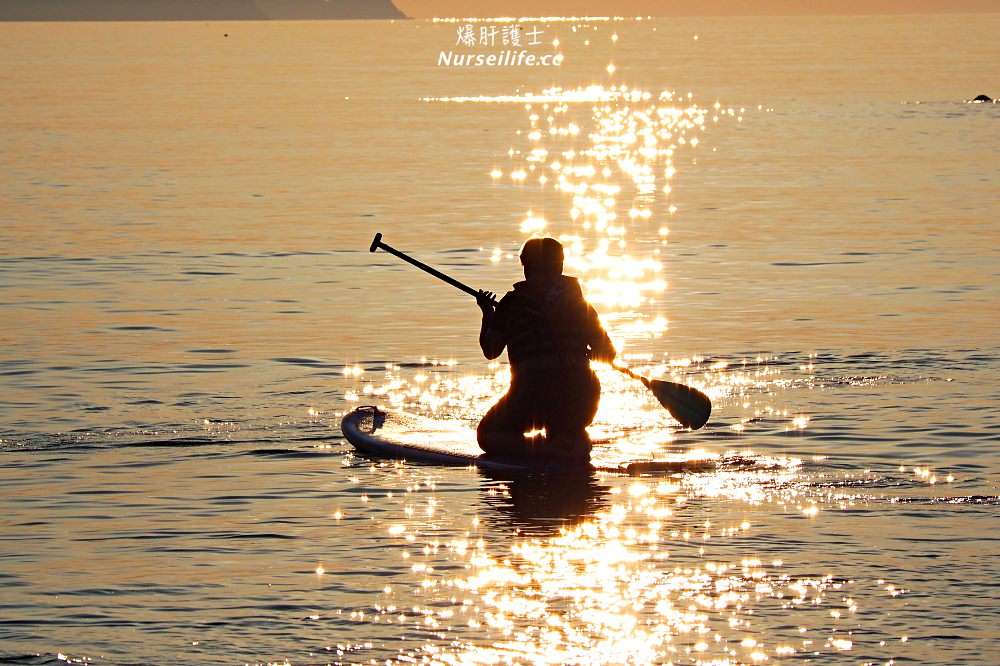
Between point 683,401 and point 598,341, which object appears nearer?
point 598,341

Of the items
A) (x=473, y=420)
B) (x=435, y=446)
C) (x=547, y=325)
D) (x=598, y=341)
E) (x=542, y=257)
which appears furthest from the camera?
(x=473, y=420)

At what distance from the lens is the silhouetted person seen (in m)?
11.8

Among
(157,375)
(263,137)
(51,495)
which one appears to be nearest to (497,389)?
(157,375)

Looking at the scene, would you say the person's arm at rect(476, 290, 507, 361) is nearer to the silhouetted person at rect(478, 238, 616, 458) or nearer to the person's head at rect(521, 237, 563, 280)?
the silhouetted person at rect(478, 238, 616, 458)

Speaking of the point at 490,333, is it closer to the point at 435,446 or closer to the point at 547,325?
the point at 547,325

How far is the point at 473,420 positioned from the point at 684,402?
195 centimetres

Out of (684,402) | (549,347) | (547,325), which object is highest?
(547,325)

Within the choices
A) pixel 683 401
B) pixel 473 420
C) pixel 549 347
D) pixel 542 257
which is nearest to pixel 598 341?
pixel 549 347

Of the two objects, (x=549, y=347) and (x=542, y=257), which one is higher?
(x=542, y=257)

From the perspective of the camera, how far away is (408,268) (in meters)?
24.0

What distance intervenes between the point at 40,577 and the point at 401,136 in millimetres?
45995

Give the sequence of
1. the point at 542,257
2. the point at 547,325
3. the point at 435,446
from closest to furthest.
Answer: the point at 542,257 < the point at 547,325 < the point at 435,446

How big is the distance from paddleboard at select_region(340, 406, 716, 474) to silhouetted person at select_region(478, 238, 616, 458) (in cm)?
15

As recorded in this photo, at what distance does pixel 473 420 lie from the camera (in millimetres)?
14109
